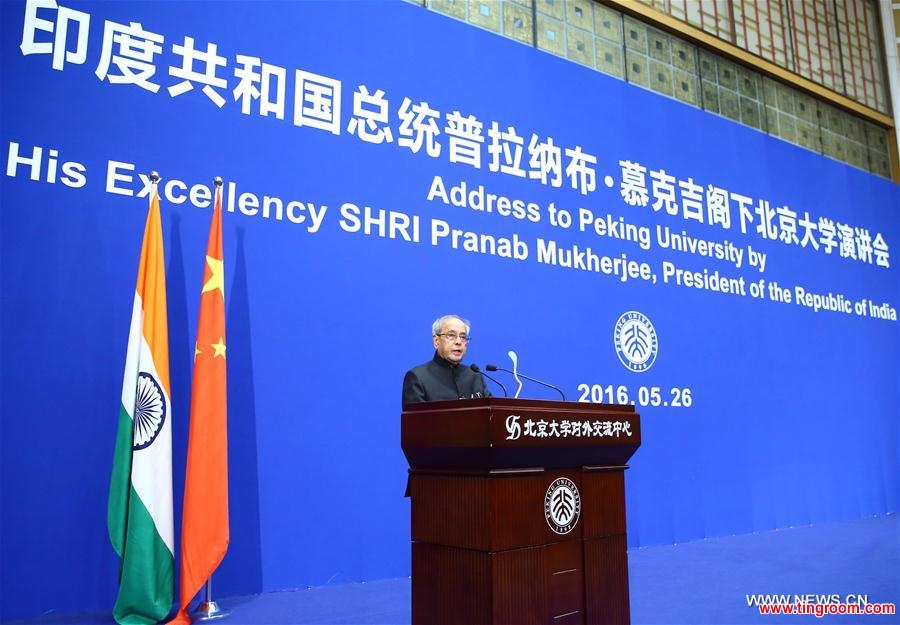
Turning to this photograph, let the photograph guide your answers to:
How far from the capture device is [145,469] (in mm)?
2432

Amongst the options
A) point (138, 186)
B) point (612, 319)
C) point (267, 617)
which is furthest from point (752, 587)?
point (138, 186)

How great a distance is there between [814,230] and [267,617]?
16.7 ft

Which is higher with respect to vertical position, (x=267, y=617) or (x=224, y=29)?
(x=224, y=29)

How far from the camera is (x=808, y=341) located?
5.30 meters

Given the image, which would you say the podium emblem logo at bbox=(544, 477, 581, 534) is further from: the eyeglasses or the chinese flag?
the chinese flag

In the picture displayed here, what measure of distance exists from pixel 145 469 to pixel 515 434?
1.51 m

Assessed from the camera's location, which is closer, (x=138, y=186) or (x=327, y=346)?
(x=138, y=186)

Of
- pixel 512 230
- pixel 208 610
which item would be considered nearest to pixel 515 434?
pixel 208 610

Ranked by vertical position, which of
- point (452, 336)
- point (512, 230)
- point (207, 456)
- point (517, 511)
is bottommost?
point (517, 511)

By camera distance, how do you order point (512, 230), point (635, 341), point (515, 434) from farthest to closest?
1. point (635, 341)
2. point (512, 230)
3. point (515, 434)

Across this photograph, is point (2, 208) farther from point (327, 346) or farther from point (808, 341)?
point (808, 341)

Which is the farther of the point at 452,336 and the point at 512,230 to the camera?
the point at 512,230

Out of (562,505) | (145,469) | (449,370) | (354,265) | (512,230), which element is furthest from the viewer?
(512,230)

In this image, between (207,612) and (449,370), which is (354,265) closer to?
(449,370)
